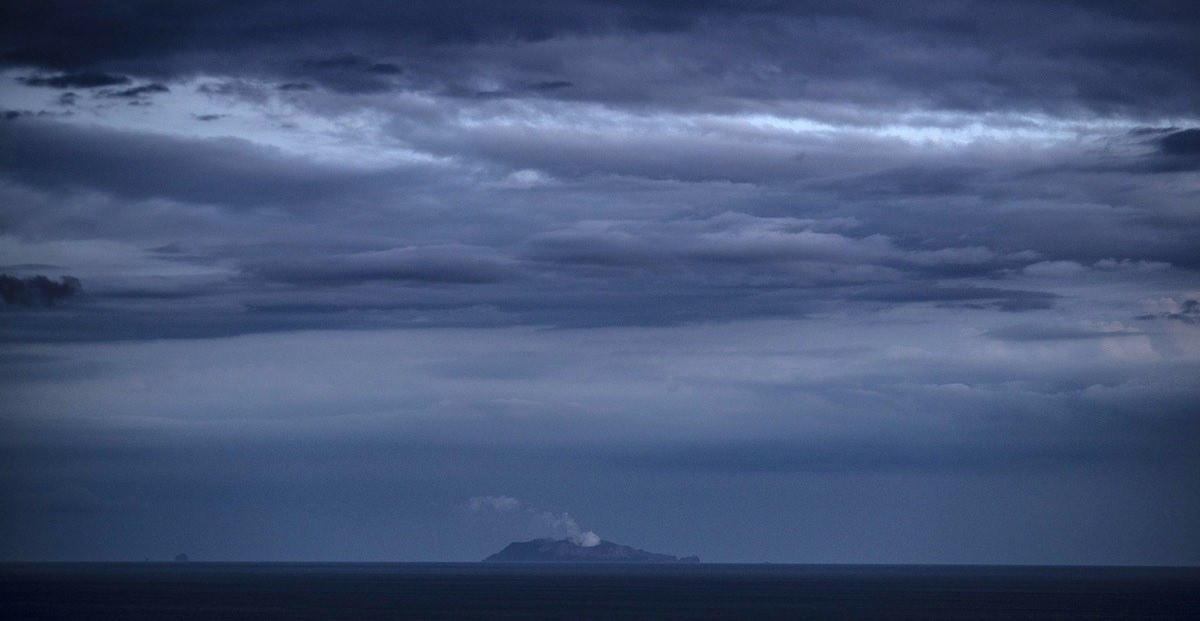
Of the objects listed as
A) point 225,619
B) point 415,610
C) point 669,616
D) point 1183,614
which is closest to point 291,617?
point 225,619

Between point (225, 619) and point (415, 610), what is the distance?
1288 inches

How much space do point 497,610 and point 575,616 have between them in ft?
81.5

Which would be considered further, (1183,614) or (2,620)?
(1183,614)

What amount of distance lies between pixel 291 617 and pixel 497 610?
36180 millimetres

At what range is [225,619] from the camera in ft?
565

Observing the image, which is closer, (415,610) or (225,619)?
(225,619)

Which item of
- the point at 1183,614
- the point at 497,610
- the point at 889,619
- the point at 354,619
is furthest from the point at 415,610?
the point at 1183,614

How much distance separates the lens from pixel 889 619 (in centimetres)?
17950

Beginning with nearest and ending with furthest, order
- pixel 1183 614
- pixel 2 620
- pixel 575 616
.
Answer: pixel 2 620 < pixel 575 616 < pixel 1183 614

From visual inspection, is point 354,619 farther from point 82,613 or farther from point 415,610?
point 82,613

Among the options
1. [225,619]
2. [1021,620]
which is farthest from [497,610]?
[1021,620]

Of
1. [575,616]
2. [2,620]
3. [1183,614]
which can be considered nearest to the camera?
[2,620]

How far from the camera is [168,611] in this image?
194000 millimetres

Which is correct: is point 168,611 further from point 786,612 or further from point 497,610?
point 786,612
